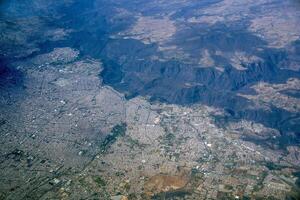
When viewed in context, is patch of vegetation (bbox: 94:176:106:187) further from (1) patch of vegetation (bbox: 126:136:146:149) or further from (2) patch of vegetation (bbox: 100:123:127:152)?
(1) patch of vegetation (bbox: 126:136:146:149)

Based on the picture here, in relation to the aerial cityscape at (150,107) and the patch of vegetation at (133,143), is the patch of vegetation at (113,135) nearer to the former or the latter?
the aerial cityscape at (150,107)

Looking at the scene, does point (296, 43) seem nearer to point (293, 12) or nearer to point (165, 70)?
point (293, 12)

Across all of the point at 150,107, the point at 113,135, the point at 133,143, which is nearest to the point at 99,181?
the point at 133,143

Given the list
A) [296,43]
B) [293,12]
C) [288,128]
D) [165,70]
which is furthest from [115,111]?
[293,12]

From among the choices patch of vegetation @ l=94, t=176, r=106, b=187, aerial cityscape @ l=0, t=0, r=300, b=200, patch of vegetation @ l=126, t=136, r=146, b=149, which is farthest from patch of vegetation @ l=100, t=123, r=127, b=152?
patch of vegetation @ l=94, t=176, r=106, b=187

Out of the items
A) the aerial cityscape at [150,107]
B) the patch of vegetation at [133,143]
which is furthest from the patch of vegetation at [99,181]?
the patch of vegetation at [133,143]

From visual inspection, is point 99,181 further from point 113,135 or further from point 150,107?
point 150,107

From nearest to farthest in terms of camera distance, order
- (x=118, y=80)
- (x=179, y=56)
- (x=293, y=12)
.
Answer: (x=118, y=80) → (x=179, y=56) → (x=293, y=12)

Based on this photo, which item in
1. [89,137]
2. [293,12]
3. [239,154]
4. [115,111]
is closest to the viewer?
[239,154]

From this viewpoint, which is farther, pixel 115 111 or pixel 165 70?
pixel 165 70
